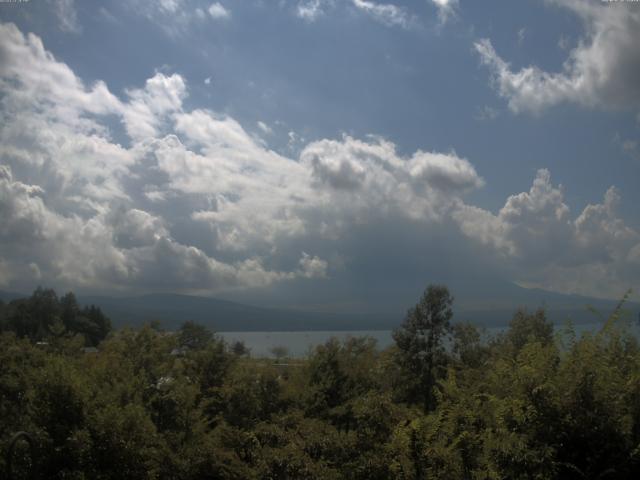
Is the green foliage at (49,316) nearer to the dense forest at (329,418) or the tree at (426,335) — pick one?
the tree at (426,335)

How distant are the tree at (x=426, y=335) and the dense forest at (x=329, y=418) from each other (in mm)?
11226

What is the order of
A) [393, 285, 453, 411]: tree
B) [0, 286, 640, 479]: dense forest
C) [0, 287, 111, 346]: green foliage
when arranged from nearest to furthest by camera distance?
[0, 286, 640, 479]: dense forest, [393, 285, 453, 411]: tree, [0, 287, 111, 346]: green foliage

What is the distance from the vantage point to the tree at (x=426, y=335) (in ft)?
115

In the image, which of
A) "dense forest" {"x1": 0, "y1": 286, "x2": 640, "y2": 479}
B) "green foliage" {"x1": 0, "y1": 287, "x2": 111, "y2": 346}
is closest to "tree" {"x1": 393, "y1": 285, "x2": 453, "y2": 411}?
"dense forest" {"x1": 0, "y1": 286, "x2": 640, "y2": 479}

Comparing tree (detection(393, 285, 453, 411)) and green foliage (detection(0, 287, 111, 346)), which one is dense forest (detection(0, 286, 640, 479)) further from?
green foliage (detection(0, 287, 111, 346))

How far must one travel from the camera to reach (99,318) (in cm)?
10656

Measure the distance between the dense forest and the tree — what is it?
1123 centimetres

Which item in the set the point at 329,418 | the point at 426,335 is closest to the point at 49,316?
the point at 426,335

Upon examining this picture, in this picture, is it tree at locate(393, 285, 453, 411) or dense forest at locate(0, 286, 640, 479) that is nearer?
dense forest at locate(0, 286, 640, 479)

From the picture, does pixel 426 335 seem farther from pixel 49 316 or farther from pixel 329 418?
pixel 49 316

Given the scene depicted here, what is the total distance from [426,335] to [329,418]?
1859 cm

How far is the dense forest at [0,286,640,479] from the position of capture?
7723mm

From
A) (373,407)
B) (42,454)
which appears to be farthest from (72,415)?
(373,407)

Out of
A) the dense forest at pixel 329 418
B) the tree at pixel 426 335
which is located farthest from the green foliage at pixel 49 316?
the dense forest at pixel 329 418
